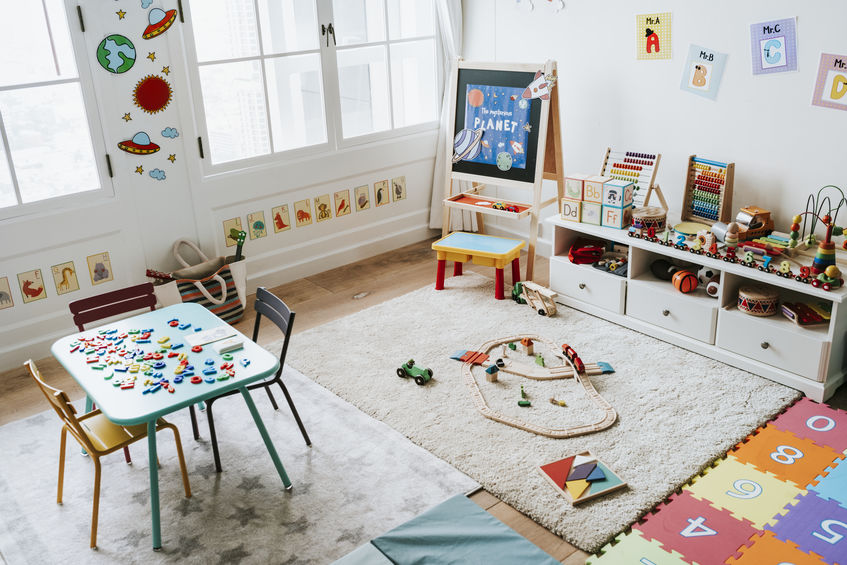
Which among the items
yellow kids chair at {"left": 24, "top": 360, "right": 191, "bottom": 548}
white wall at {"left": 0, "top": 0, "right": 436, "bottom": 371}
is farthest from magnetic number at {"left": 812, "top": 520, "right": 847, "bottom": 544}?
white wall at {"left": 0, "top": 0, "right": 436, "bottom": 371}

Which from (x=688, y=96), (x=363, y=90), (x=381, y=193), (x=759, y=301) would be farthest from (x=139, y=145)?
(x=759, y=301)

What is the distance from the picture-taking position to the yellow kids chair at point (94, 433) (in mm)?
2420

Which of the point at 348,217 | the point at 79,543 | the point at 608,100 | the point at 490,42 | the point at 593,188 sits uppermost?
the point at 490,42

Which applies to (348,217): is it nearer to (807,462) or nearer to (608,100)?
(608,100)

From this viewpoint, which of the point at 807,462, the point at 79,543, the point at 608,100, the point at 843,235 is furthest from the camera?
the point at 608,100

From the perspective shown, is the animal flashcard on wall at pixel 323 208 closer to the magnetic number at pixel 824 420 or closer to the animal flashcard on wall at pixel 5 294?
the animal flashcard on wall at pixel 5 294

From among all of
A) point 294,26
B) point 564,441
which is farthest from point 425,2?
point 564,441

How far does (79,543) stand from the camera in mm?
2510

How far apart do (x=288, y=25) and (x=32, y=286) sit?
1.98 m

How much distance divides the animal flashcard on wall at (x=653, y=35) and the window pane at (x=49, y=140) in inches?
113

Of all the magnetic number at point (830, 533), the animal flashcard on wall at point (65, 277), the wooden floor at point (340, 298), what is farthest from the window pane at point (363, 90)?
the magnetic number at point (830, 533)

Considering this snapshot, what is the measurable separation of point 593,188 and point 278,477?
7.15ft

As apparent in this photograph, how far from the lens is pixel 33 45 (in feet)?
11.4

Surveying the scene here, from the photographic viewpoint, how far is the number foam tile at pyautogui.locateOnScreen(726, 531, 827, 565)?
2303mm
